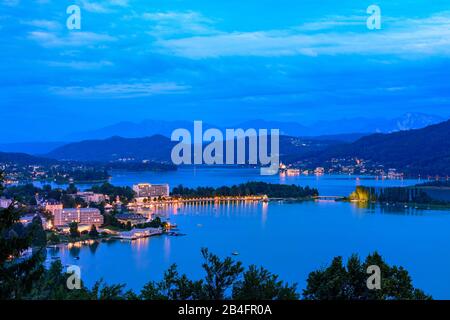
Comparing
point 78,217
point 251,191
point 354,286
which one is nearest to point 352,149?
point 251,191

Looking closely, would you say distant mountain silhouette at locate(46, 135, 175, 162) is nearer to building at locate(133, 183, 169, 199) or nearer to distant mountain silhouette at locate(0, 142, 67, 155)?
distant mountain silhouette at locate(0, 142, 67, 155)

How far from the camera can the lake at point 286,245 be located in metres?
7.47

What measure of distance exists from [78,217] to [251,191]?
336 inches

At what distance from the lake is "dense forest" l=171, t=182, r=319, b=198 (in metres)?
3.78

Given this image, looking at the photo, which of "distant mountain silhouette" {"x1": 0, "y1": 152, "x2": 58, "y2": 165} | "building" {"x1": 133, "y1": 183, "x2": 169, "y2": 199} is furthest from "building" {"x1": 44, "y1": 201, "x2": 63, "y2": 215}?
"distant mountain silhouette" {"x1": 0, "y1": 152, "x2": 58, "y2": 165}

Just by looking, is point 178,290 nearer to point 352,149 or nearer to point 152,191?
point 152,191

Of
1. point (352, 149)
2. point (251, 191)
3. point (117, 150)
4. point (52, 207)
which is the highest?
point (117, 150)

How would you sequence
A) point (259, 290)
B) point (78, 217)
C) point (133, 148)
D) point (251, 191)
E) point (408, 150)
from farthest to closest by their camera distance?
point (133, 148) → point (408, 150) → point (251, 191) → point (78, 217) → point (259, 290)

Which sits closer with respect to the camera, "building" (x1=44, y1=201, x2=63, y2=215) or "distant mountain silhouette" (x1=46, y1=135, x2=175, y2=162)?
"building" (x1=44, y1=201, x2=63, y2=215)

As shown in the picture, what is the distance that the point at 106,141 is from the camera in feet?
166

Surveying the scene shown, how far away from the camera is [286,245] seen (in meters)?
9.54

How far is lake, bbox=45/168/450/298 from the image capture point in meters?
7.47

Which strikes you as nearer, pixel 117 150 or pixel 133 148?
pixel 133 148
